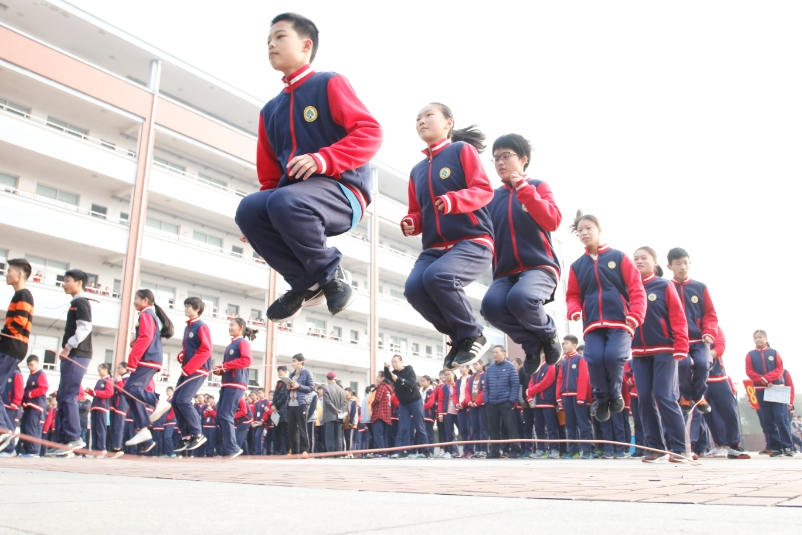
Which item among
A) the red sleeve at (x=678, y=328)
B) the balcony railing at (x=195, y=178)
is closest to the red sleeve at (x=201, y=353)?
the red sleeve at (x=678, y=328)

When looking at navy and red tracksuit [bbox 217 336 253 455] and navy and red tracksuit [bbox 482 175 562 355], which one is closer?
navy and red tracksuit [bbox 482 175 562 355]

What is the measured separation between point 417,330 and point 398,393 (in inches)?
1309

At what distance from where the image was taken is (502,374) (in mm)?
12391

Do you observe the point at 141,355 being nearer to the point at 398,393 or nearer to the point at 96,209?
the point at 398,393

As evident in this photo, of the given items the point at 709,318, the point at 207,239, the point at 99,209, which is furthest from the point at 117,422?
the point at 207,239

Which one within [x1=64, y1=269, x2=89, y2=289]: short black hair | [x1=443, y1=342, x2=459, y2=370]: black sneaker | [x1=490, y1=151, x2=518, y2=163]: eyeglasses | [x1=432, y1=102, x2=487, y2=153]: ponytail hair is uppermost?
[x1=432, y1=102, x2=487, y2=153]: ponytail hair

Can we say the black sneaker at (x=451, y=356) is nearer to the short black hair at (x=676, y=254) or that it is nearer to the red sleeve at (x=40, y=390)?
the short black hair at (x=676, y=254)

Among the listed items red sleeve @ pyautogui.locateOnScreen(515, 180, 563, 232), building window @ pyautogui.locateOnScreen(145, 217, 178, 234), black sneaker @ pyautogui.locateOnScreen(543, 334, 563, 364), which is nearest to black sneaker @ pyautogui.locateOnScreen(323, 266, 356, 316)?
red sleeve @ pyautogui.locateOnScreen(515, 180, 563, 232)

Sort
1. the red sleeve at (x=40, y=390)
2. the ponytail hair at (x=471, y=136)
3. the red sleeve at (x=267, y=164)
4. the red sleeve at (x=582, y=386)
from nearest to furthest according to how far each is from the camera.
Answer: the red sleeve at (x=267, y=164) < the ponytail hair at (x=471, y=136) < the red sleeve at (x=40, y=390) < the red sleeve at (x=582, y=386)

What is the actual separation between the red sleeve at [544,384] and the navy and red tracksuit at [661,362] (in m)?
4.60

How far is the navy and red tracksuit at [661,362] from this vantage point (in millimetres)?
6965

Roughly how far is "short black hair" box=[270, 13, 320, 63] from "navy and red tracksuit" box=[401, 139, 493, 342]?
1420 millimetres

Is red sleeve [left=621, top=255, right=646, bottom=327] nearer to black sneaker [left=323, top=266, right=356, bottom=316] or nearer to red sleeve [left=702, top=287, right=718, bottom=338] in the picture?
red sleeve [left=702, top=287, right=718, bottom=338]

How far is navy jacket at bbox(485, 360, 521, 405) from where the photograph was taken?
40.4 ft
